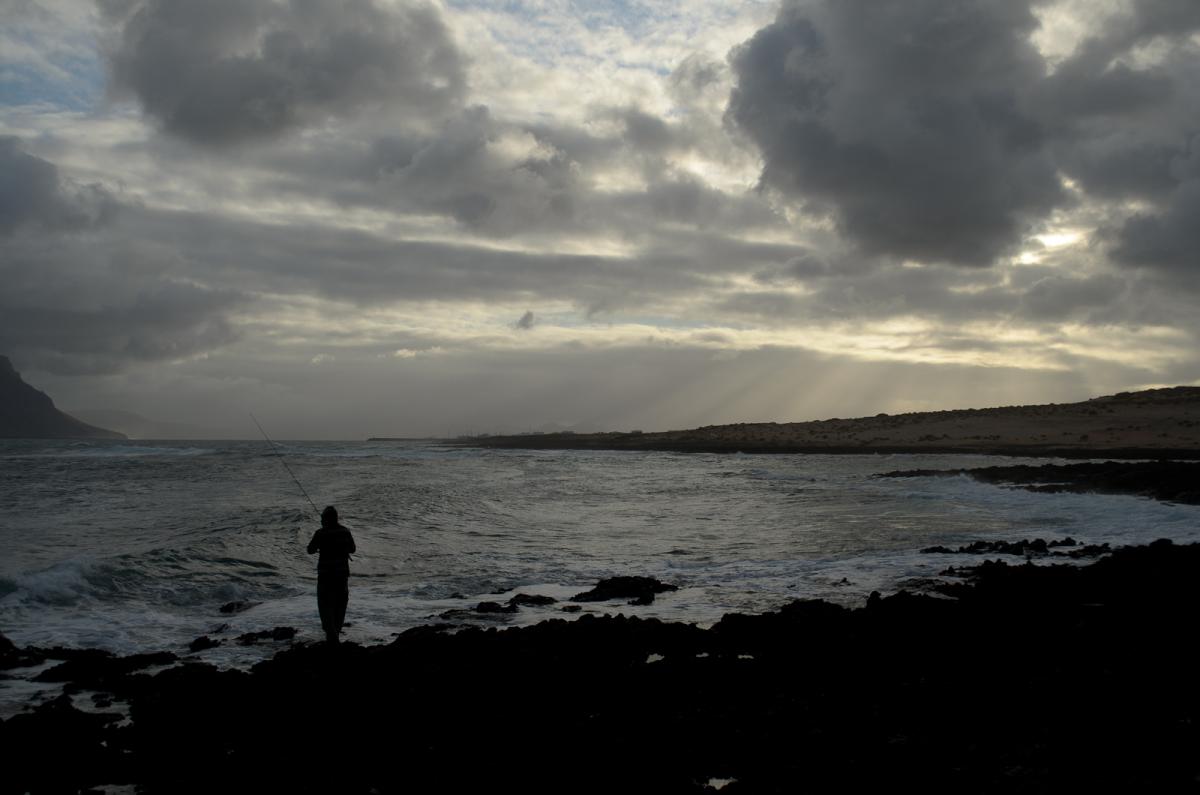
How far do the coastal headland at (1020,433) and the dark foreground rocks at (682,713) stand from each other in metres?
40.3

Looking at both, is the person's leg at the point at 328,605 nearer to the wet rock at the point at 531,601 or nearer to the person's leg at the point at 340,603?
the person's leg at the point at 340,603

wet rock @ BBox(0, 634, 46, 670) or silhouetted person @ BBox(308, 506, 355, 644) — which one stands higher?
silhouetted person @ BBox(308, 506, 355, 644)

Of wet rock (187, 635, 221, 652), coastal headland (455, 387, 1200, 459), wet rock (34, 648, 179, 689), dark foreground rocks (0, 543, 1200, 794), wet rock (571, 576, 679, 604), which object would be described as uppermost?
coastal headland (455, 387, 1200, 459)

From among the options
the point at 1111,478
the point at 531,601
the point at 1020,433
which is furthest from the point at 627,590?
the point at 1020,433

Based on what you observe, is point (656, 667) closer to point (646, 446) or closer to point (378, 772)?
point (378, 772)

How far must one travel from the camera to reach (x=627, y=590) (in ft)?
45.2

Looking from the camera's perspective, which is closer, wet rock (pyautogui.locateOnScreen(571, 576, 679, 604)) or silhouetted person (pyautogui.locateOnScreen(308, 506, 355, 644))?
silhouetted person (pyautogui.locateOnScreen(308, 506, 355, 644))

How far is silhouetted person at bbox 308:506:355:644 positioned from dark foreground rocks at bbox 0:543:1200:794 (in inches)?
17.0

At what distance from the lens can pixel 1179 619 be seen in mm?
9469

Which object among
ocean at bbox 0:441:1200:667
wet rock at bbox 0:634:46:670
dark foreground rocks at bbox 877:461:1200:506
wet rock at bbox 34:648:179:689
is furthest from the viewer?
dark foreground rocks at bbox 877:461:1200:506

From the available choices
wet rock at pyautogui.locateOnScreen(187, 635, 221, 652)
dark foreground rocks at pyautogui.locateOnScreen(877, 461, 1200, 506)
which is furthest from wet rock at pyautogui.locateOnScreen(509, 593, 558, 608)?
dark foreground rocks at pyautogui.locateOnScreen(877, 461, 1200, 506)

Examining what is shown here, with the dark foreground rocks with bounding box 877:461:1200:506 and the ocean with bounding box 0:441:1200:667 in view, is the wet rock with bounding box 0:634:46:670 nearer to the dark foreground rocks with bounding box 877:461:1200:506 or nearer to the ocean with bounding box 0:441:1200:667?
the ocean with bounding box 0:441:1200:667

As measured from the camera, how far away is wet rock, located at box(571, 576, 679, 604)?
13.3 meters

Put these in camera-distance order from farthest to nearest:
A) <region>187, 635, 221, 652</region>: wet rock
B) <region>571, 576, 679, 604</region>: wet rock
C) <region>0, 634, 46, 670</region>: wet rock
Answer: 1. <region>571, 576, 679, 604</region>: wet rock
2. <region>187, 635, 221, 652</region>: wet rock
3. <region>0, 634, 46, 670</region>: wet rock
